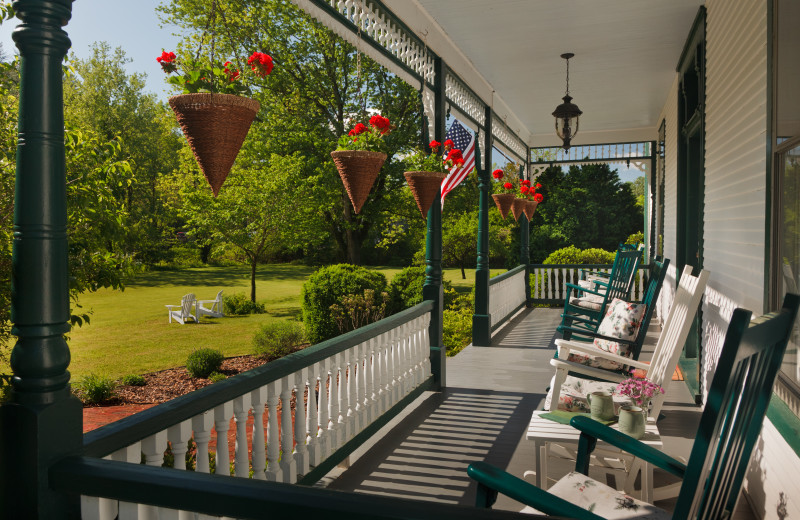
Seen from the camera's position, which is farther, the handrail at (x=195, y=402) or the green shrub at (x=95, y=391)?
the green shrub at (x=95, y=391)

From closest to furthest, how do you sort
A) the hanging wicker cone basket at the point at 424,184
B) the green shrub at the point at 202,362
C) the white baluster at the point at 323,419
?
1. the white baluster at the point at 323,419
2. the hanging wicker cone basket at the point at 424,184
3. the green shrub at the point at 202,362

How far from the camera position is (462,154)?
6703 millimetres

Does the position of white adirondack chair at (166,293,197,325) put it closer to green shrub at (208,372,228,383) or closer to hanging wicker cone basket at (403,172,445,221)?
green shrub at (208,372,228,383)

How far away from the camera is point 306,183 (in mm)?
18547

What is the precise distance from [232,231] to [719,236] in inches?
615

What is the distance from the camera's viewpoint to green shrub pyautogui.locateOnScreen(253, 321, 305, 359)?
40.8 ft

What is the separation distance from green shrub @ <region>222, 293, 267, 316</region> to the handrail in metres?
16.6

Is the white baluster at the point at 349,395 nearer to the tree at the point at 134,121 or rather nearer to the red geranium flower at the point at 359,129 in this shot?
the red geranium flower at the point at 359,129

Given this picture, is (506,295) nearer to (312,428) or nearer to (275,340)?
(275,340)

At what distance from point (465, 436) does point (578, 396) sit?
1117 mm

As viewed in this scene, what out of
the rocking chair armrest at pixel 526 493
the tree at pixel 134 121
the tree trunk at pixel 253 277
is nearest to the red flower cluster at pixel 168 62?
the rocking chair armrest at pixel 526 493

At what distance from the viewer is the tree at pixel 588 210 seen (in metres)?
19.5

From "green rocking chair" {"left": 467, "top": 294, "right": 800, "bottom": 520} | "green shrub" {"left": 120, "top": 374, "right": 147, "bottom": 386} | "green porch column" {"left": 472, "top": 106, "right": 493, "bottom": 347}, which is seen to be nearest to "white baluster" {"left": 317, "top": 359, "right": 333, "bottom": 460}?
"green rocking chair" {"left": 467, "top": 294, "right": 800, "bottom": 520}

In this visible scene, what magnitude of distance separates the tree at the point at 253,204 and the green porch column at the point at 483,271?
10883 mm
